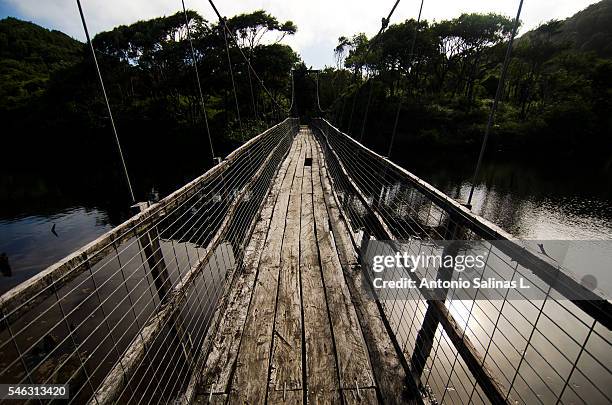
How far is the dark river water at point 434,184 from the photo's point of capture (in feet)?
40.8

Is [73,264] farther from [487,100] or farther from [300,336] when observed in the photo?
[487,100]

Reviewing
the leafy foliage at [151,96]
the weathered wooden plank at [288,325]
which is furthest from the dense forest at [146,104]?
the weathered wooden plank at [288,325]

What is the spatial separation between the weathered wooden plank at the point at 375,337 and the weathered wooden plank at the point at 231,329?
930mm

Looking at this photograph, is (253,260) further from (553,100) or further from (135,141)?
(553,100)

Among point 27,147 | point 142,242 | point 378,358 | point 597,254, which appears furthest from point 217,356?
point 27,147

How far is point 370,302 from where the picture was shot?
2.53 m

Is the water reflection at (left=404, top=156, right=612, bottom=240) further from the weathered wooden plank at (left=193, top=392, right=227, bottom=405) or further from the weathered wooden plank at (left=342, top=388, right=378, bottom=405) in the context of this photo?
the weathered wooden plank at (left=193, top=392, right=227, bottom=405)

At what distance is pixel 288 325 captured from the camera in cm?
228

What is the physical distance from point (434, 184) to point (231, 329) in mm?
19897

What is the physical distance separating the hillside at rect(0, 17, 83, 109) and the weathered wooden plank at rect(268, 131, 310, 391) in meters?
55.6

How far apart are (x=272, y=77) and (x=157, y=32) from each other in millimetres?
12061

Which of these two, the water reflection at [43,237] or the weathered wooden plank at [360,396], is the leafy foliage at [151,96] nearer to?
the water reflection at [43,237]

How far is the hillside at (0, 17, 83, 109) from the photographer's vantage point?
43844mm

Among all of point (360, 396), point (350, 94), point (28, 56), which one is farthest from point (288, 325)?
point (28, 56)
